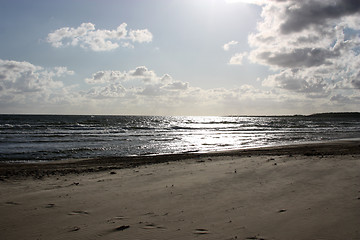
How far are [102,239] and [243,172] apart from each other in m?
5.65

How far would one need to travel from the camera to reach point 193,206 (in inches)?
224

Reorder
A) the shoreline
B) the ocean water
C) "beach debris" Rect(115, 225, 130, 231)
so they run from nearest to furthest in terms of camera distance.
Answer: "beach debris" Rect(115, 225, 130, 231), the shoreline, the ocean water

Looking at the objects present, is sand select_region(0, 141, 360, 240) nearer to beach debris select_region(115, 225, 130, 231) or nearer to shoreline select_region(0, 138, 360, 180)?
beach debris select_region(115, 225, 130, 231)

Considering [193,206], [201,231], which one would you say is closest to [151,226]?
[201,231]

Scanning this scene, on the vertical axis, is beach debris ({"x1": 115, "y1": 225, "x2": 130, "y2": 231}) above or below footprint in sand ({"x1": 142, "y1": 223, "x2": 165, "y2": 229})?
below

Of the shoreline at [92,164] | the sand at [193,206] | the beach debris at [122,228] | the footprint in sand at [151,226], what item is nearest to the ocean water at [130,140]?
the shoreline at [92,164]

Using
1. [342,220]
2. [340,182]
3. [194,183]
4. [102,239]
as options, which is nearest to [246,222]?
[342,220]

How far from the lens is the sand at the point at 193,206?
4500 mm

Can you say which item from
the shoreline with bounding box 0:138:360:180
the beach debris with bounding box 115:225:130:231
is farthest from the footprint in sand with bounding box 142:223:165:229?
the shoreline with bounding box 0:138:360:180

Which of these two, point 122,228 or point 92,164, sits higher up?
point 122,228

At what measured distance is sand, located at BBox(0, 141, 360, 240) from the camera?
4500 mm

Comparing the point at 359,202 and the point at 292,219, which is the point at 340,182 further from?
the point at 292,219

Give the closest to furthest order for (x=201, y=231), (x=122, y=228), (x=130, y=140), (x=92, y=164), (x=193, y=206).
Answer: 1. (x=201, y=231)
2. (x=122, y=228)
3. (x=193, y=206)
4. (x=92, y=164)
5. (x=130, y=140)

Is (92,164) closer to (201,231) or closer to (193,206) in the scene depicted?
(193,206)
